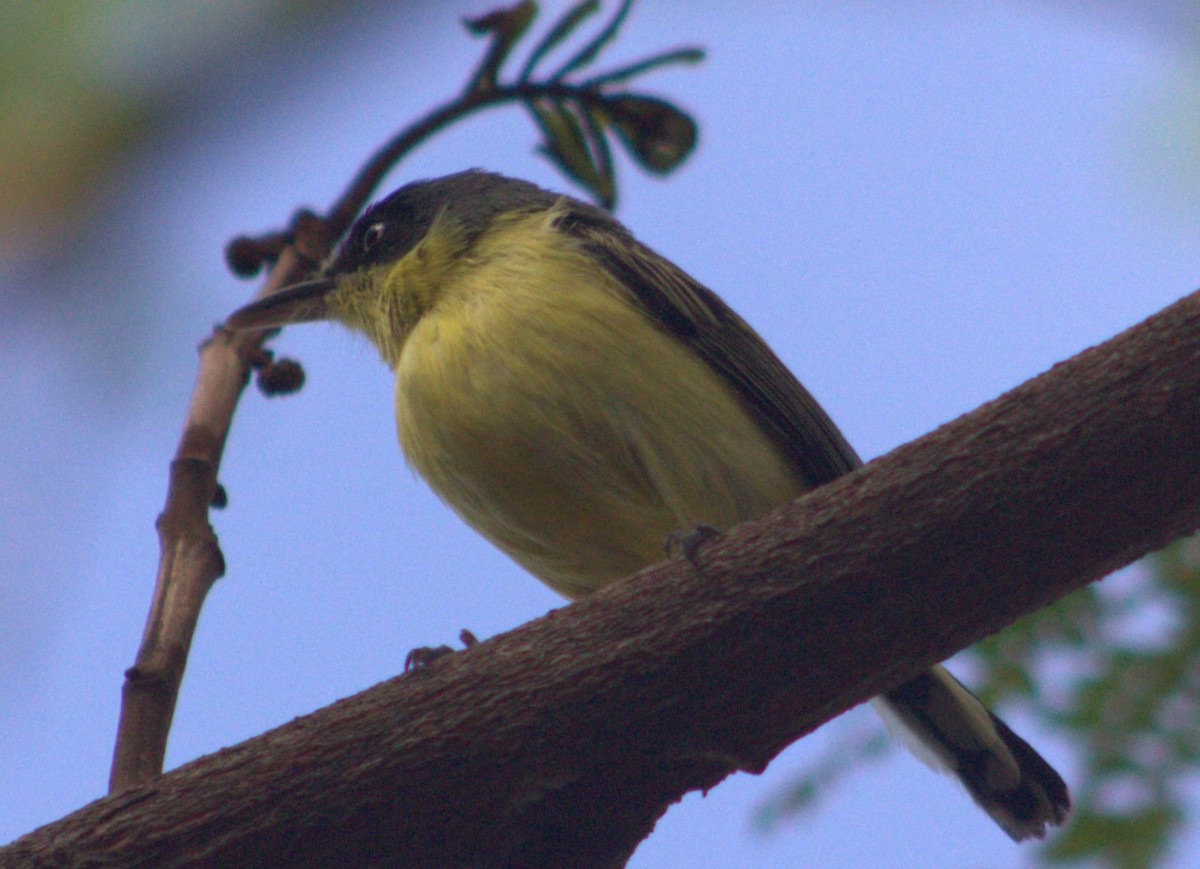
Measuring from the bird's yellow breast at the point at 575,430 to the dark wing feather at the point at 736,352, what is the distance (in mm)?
83

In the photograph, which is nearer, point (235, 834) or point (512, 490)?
point (235, 834)

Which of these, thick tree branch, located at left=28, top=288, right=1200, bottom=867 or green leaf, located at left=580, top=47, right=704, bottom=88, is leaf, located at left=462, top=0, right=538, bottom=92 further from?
thick tree branch, located at left=28, top=288, right=1200, bottom=867

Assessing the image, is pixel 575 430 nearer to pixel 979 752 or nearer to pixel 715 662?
pixel 715 662

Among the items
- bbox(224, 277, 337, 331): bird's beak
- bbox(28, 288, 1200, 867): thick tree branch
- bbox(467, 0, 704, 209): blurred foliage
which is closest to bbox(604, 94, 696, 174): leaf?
bbox(467, 0, 704, 209): blurred foliage

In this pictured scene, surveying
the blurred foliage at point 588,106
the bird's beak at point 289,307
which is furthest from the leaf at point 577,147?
the bird's beak at point 289,307

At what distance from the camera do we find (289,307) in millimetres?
5316

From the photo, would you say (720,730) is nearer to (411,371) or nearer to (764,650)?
(764,650)

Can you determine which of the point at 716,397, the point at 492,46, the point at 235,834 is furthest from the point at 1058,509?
the point at 492,46

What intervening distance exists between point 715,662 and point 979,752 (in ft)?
4.89

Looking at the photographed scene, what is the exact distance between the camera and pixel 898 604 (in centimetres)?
327

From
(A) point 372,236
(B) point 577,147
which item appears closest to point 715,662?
(B) point 577,147

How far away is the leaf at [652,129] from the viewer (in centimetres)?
509

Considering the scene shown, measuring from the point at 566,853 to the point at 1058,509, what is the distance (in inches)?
57.7

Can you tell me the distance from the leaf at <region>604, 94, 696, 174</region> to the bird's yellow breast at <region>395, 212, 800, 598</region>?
2.79 ft
